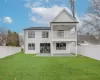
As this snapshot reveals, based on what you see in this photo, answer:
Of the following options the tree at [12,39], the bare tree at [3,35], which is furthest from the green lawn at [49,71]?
the tree at [12,39]

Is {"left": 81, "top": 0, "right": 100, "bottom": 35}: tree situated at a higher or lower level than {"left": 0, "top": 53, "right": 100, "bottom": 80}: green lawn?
higher

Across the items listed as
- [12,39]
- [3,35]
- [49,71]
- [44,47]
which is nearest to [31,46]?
[44,47]

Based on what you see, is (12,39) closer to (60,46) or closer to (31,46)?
(31,46)

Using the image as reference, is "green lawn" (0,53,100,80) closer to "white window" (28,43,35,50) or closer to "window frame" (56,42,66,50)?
"window frame" (56,42,66,50)

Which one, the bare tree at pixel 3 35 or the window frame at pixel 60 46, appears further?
the bare tree at pixel 3 35

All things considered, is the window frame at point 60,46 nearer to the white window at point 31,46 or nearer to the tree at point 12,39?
the white window at point 31,46

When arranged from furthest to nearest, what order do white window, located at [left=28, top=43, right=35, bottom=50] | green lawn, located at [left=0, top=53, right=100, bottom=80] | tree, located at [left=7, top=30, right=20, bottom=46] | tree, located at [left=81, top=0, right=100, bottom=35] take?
1. tree, located at [left=7, top=30, right=20, bottom=46]
2. white window, located at [left=28, top=43, right=35, bottom=50]
3. tree, located at [left=81, top=0, right=100, bottom=35]
4. green lawn, located at [left=0, top=53, right=100, bottom=80]

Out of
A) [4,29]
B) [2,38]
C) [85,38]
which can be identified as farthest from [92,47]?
[85,38]

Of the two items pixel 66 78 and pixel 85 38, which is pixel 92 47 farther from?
pixel 85 38

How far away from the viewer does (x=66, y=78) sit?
27.5ft

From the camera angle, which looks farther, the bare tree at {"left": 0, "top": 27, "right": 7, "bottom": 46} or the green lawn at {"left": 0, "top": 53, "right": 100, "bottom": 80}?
the bare tree at {"left": 0, "top": 27, "right": 7, "bottom": 46}

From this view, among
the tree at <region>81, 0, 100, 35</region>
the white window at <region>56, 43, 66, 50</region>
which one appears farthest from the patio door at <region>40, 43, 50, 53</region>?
the tree at <region>81, 0, 100, 35</region>

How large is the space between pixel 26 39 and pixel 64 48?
7419 millimetres

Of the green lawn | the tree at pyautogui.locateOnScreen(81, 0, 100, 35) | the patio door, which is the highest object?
the tree at pyautogui.locateOnScreen(81, 0, 100, 35)
